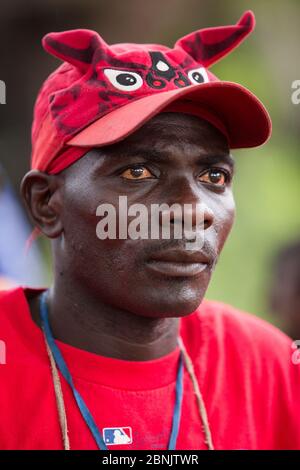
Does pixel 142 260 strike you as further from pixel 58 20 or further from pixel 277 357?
pixel 58 20

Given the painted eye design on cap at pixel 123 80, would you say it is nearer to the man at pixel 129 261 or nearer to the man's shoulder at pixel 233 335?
the man at pixel 129 261

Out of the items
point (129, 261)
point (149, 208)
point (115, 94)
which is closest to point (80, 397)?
point (129, 261)

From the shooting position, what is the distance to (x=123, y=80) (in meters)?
2.14

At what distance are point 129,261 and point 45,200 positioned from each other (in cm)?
41

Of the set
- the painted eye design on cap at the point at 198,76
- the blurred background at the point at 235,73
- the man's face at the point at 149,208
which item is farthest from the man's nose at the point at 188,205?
the blurred background at the point at 235,73

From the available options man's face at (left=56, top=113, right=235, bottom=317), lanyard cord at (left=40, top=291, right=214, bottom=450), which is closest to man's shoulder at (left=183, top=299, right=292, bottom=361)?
lanyard cord at (left=40, top=291, right=214, bottom=450)

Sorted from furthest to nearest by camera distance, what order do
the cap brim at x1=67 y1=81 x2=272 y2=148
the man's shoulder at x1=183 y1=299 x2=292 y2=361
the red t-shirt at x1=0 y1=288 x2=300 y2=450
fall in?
1. the man's shoulder at x1=183 y1=299 x2=292 y2=361
2. the red t-shirt at x1=0 y1=288 x2=300 y2=450
3. the cap brim at x1=67 y1=81 x2=272 y2=148

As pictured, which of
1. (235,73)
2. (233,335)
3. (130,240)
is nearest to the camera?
(130,240)

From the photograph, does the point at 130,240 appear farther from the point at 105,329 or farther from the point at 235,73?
the point at 235,73

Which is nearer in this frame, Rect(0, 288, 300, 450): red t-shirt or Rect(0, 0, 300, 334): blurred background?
Rect(0, 288, 300, 450): red t-shirt

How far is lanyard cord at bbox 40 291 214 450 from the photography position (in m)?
2.12

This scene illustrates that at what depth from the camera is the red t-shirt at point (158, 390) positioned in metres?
2.12

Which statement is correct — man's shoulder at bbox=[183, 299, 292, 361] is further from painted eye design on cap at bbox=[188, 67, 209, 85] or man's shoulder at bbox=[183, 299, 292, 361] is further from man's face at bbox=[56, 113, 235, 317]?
painted eye design on cap at bbox=[188, 67, 209, 85]

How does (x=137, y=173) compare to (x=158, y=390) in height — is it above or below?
above
